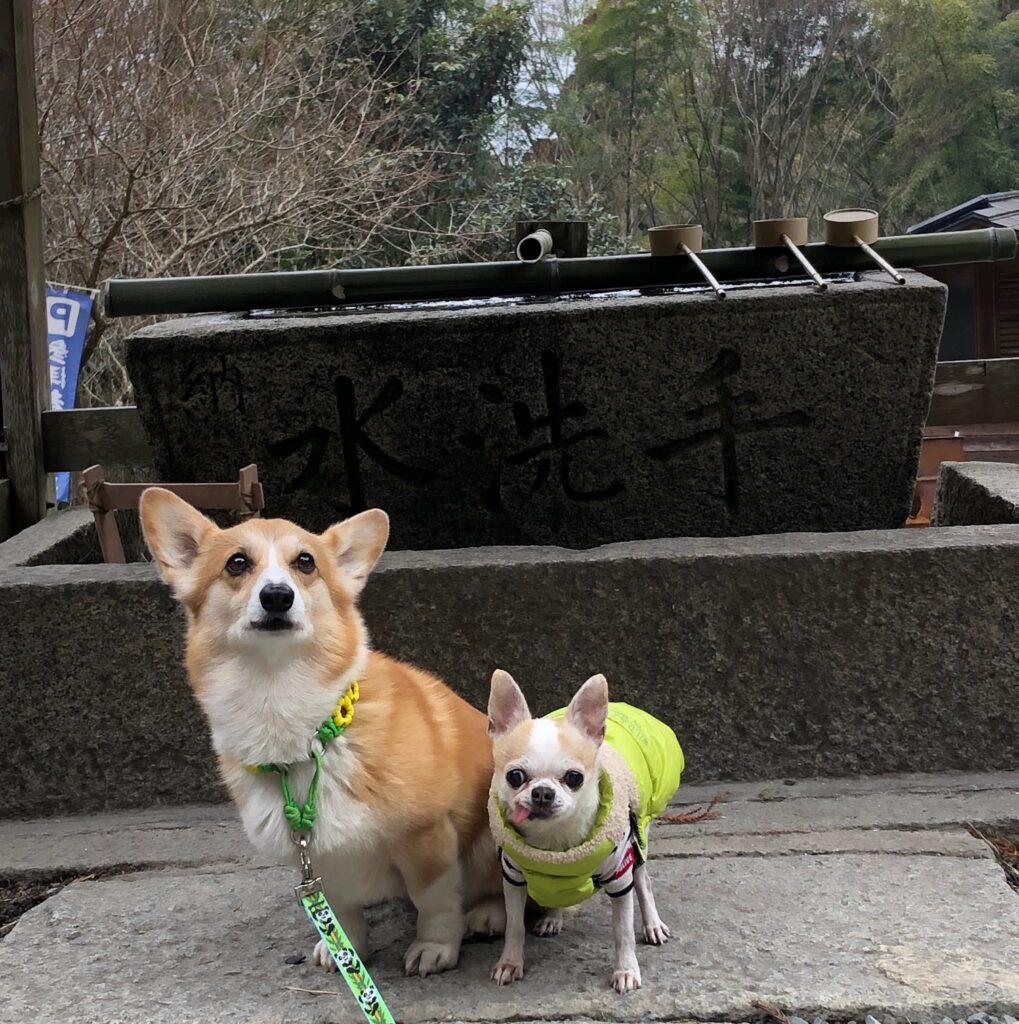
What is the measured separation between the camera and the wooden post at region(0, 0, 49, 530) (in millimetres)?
4879

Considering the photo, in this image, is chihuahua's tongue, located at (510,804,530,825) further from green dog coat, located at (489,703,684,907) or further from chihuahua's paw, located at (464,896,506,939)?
chihuahua's paw, located at (464,896,506,939)

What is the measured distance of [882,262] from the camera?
423 centimetres

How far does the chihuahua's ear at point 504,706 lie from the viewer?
2.39m

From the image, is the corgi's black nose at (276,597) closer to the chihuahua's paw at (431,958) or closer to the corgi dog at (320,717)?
the corgi dog at (320,717)

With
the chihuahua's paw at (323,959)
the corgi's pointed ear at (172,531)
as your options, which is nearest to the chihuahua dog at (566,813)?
the chihuahua's paw at (323,959)

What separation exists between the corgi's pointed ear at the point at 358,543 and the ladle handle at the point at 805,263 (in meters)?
2.23

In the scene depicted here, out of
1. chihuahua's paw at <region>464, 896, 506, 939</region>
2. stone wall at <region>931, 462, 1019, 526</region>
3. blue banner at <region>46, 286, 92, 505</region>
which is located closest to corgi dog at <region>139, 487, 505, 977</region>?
chihuahua's paw at <region>464, 896, 506, 939</region>

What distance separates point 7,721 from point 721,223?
23608 millimetres

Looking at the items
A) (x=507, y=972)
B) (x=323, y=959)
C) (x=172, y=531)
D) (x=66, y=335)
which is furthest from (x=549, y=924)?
(x=66, y=335)

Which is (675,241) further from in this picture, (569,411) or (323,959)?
(323,959)

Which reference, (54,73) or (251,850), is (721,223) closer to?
(54,73)

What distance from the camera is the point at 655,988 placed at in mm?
2357

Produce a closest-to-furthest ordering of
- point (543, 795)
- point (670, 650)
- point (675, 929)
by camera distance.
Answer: point (543, 795), point (675, 929), point (670, 650)

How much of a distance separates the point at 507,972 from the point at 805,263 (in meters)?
2.82
